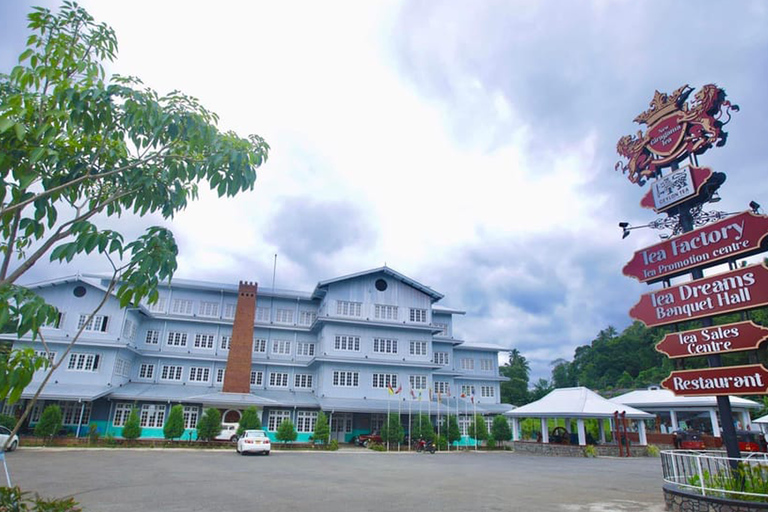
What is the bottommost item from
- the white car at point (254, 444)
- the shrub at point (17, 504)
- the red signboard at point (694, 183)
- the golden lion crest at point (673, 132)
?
the white car at point (254, 444)

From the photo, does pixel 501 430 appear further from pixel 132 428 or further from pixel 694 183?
pixel 694 183

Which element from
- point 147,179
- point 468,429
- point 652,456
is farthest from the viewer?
point 468,429

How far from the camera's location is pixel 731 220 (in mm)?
10516

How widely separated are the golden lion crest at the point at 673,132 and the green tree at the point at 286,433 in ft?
80.0

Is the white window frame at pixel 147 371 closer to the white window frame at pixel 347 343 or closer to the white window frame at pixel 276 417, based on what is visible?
the white window frame at pixel 276 417

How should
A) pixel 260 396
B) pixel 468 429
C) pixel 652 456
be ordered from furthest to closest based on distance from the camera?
pixel 468 429
pixel 260 396
pixel 652 456

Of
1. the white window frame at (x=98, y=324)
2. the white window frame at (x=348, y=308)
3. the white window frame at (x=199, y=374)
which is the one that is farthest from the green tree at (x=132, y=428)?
the white window frame at (x=348, y=308)

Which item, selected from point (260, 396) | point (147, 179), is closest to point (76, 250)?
point (147, 179)

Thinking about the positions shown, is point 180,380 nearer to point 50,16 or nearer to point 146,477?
point 146,477

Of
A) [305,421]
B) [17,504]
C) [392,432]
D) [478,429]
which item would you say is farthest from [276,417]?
[17,504]

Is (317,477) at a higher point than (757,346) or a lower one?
lower

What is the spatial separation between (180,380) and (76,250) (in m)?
32.5

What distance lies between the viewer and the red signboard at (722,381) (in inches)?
378

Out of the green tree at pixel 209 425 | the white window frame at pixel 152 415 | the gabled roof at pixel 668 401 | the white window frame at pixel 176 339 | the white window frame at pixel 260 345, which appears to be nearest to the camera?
the green tree at pixel 209 425
